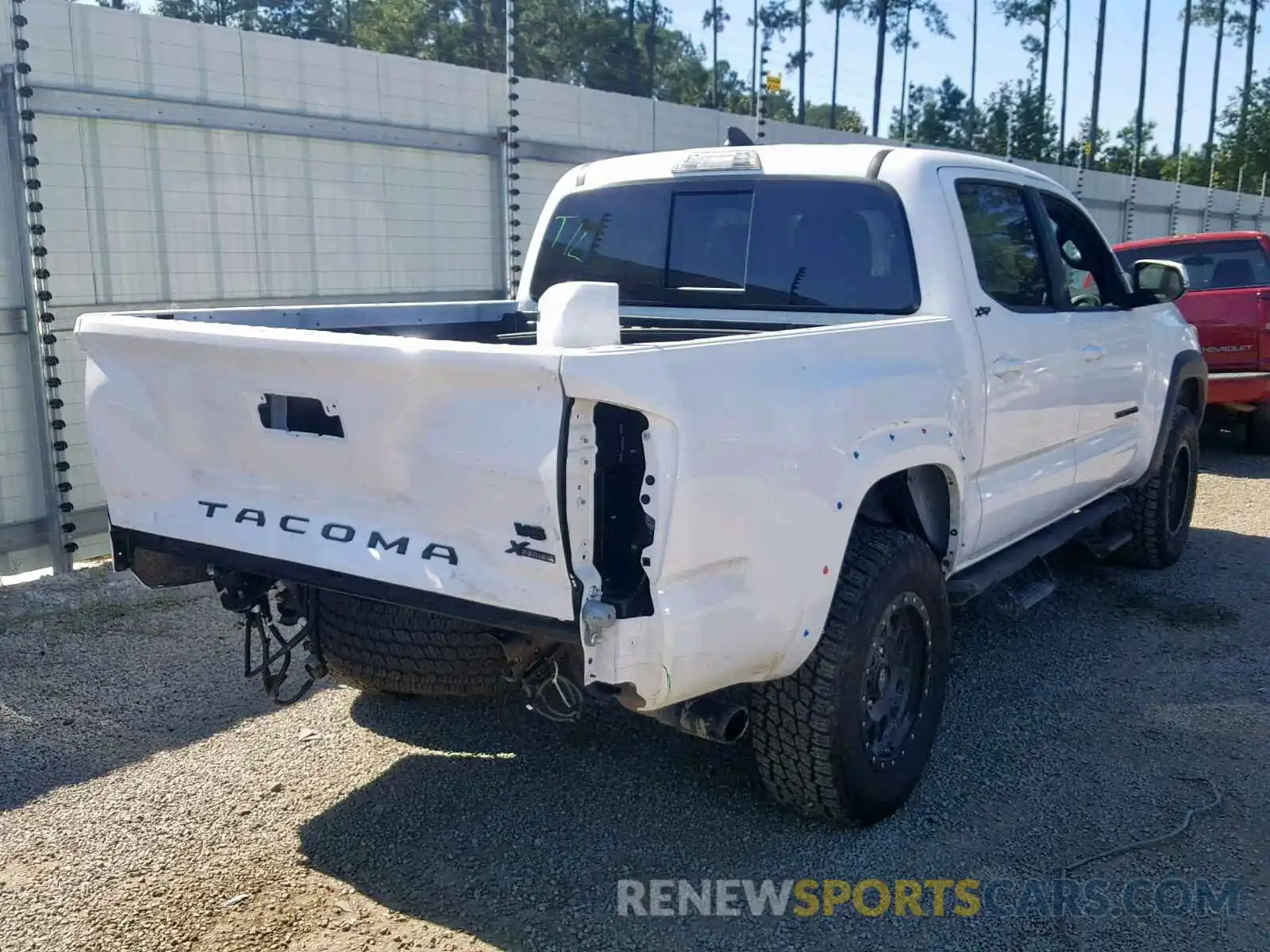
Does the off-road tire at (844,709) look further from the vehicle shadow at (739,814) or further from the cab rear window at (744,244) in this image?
the cab rear window at (744,244)

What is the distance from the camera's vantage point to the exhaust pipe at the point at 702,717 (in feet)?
10.6

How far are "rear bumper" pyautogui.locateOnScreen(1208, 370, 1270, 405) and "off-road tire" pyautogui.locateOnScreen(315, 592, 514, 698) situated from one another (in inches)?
309

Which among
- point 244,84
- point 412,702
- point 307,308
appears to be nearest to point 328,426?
point 307,308

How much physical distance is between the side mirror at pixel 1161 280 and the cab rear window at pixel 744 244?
2.00 m

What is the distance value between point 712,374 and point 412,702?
2337 mm

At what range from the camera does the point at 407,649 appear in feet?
11.3

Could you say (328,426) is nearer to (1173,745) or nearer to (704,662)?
(704,662)

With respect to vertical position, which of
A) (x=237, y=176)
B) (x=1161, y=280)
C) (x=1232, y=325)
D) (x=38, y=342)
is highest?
(x=237, y=176)

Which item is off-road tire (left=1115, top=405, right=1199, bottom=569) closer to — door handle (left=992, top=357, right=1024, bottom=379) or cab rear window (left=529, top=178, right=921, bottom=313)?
door handle (left=992, top=357, right=1024, bottom=379)

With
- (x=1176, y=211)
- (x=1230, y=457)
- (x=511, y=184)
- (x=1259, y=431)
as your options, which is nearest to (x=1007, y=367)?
(x=511, y=184)

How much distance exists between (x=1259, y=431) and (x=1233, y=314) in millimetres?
1045

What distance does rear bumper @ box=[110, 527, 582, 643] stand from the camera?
2.88 meters

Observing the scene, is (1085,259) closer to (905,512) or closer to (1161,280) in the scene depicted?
(1161,280)

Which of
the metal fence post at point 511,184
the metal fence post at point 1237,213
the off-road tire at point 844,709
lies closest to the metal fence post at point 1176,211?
the metal fence post at point 1237,213
